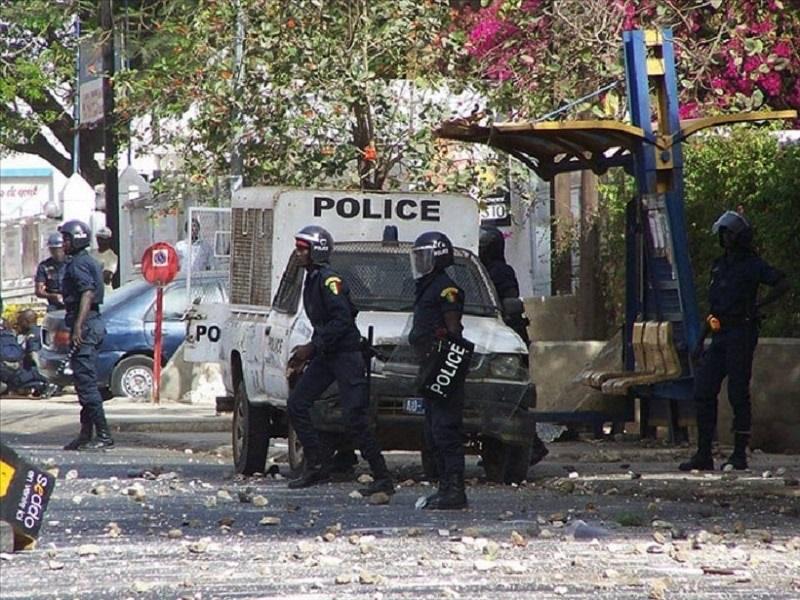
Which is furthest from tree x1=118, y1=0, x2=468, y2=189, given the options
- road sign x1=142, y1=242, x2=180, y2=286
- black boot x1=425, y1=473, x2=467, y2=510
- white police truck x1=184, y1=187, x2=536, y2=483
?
black boot x1=425, y1=473, x2=467, y2=510

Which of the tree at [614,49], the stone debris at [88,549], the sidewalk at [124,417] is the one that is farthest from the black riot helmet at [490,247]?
the stone debris at [88,549]

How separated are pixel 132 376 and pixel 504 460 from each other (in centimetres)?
1182

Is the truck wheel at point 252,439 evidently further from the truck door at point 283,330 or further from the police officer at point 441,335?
the police officer at point 441,335

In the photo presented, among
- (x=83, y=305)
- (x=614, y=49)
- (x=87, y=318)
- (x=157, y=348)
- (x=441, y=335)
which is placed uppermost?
(x=614, y=49)

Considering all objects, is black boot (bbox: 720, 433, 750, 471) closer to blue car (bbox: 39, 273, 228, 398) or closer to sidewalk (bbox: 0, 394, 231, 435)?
sidewalk (bbox: 0, 394, 231, 435)

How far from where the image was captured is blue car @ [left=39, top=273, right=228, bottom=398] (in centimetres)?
2631

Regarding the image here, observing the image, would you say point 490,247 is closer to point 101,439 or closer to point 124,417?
point 101,439

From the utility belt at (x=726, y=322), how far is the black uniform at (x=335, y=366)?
111 inches

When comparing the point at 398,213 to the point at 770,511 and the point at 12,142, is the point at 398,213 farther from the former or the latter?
the point at 12,142

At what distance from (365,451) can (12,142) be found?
2716 centimetres

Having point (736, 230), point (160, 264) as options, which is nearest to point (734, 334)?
point (736, 230)

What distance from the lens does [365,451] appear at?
564 inches

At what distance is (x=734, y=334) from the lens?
51.7 ft

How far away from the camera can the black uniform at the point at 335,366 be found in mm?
14320
